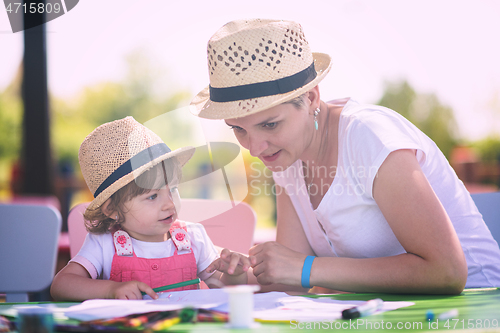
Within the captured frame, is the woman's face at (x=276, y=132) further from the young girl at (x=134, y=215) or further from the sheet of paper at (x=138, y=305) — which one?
the sheet of paper at (x=138, y=305)

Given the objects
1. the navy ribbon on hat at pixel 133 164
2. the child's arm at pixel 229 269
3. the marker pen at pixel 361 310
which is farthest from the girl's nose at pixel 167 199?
the marker pen at pixel 361 310

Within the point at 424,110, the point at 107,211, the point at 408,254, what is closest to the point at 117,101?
the point at 424,110

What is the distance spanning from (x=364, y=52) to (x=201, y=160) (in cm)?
731

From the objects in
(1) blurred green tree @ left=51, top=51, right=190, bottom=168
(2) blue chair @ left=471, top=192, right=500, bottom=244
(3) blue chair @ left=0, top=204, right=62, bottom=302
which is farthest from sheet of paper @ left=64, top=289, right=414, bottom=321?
(1) blurred green tree @ left=51, top=51, right=190, bottom=168

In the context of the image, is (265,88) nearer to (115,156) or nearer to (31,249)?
(115,156)

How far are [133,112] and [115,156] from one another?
11631 millimetres

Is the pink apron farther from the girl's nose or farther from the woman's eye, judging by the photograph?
the woman's eye

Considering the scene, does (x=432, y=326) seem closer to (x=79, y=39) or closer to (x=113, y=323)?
(x=113, y=323)

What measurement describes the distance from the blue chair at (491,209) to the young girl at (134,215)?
871 millimetres

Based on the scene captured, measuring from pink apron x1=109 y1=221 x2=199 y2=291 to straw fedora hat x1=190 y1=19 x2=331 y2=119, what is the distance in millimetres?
444

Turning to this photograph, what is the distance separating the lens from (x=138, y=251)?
1.16 m

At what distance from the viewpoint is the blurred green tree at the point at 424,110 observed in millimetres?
9320

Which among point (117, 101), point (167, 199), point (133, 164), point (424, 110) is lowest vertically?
point (424, 110)

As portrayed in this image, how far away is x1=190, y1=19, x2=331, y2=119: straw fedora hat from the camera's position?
0.98 m
